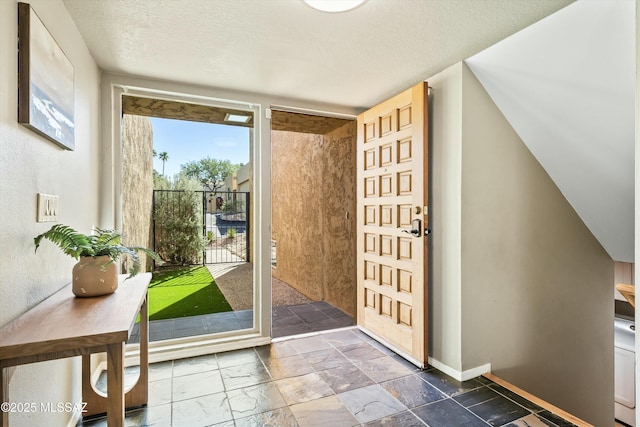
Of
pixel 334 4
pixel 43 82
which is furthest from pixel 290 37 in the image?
pixel 43 82

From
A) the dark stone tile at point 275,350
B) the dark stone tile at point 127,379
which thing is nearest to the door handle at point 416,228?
the dark stone tile at point 275,350

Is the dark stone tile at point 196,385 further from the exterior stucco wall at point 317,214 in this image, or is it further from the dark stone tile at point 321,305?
the dark stone tile at point 321,305

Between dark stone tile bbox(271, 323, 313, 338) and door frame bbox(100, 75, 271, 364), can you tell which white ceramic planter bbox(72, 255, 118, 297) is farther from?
dark stone tile bbox(271, 323, 313, 338)

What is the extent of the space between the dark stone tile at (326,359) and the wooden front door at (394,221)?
46 cm

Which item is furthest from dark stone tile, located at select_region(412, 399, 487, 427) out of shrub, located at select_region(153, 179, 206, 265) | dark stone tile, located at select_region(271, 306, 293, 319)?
shrub, located at select_region(153, 179, 206, 265)

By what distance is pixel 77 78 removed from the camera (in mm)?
1868

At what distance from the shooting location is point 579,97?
80.1 inches

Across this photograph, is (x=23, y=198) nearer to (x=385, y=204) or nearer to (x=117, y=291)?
(x=117, y=291)

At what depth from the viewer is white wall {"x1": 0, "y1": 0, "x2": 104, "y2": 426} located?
3.68 feet

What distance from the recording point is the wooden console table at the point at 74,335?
37.4 inches

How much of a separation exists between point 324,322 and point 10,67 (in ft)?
10.4

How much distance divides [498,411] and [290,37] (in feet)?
8.33

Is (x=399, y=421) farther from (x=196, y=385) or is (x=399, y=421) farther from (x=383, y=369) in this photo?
(x=196, y=385)

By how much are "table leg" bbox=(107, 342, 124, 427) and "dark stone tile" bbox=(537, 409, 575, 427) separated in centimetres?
216
